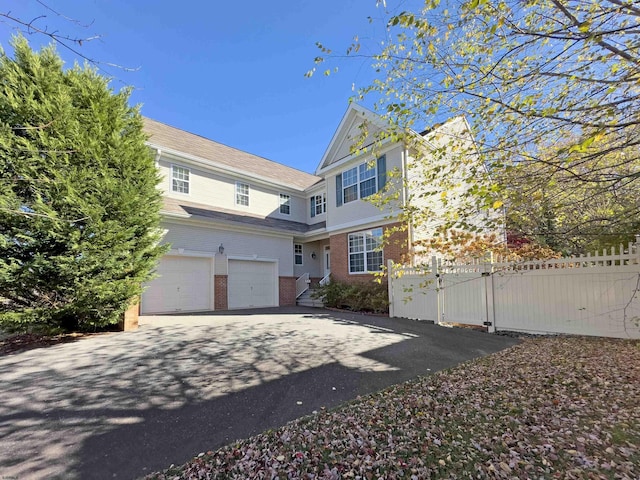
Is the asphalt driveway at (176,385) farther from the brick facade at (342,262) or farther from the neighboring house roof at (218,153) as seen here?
the neighboring house roof at (218,153)

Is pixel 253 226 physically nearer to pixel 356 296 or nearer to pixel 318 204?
pixel 318 204

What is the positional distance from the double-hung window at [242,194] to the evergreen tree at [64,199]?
8.11 m

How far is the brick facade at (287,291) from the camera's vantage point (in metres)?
15.8

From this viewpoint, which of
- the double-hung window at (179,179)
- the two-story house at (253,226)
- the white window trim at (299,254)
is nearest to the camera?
the two-story house at (253,226)

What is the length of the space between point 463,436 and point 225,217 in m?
13.1

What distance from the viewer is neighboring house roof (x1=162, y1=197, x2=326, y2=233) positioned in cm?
1284

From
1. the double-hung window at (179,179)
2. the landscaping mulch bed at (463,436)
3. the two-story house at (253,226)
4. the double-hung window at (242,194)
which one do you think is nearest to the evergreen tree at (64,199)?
the two-story house at (253,226)

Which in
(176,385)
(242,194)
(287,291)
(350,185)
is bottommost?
(176,385)

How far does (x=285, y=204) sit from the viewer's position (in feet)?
58.7

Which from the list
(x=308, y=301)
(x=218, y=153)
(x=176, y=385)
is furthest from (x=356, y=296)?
(x=218, y=153)

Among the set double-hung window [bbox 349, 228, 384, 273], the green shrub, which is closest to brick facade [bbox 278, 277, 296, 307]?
the green shrub

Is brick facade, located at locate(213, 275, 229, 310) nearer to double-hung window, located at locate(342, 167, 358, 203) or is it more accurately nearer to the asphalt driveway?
the asphalt driveway

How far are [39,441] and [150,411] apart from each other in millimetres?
967

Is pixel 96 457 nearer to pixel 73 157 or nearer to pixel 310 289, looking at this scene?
pixel 73 157
